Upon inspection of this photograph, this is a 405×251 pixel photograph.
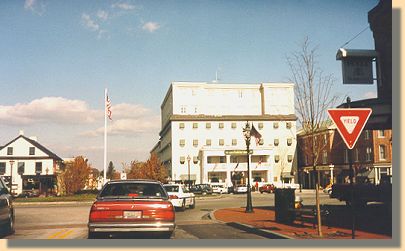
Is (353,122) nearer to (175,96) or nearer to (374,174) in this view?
(374,174)

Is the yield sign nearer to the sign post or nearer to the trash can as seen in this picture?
the sign post

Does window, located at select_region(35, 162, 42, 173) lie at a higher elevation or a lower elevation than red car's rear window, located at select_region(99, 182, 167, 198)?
lower

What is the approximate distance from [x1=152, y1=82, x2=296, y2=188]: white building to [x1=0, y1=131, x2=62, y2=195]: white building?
75.3 ft

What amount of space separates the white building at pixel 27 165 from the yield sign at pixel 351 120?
7234 centimetres

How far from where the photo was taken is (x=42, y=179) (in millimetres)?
77188

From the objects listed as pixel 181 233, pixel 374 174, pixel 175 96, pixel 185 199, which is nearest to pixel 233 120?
pixel 175 96

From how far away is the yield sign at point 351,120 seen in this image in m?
8.95

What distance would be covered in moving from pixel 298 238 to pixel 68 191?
47137 millimetres

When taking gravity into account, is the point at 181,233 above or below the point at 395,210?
below

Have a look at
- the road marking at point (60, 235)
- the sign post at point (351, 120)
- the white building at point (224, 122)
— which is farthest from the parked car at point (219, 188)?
the sign post at point (351, 120)

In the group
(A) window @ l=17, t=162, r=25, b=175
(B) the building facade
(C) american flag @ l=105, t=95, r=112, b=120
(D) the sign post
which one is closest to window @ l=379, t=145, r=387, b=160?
(B) the building facade

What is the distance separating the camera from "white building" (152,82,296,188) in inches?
3314

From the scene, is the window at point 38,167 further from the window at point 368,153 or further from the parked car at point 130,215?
the parked car at point 130,215

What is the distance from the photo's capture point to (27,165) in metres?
77.8
